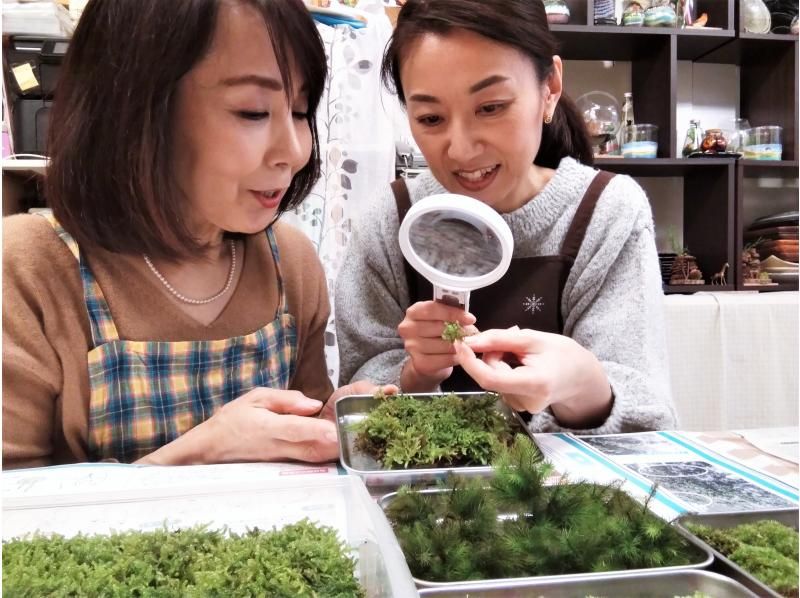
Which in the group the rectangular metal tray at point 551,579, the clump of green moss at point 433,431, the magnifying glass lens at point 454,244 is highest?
the magnifying glass lens at point 454,244

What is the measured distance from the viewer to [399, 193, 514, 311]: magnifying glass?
0.87 metres

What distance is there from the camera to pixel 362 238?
1.31m

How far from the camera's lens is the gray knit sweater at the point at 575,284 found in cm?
112

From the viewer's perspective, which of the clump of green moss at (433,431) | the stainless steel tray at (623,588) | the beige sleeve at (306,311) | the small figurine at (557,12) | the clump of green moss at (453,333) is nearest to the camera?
the stainless steel tray at (623,588)

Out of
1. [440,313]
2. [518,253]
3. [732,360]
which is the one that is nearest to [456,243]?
[440,313]

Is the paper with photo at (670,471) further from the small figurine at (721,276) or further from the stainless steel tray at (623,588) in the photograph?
the small figurine at (721,276)

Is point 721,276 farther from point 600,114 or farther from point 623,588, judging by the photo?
point 623,588

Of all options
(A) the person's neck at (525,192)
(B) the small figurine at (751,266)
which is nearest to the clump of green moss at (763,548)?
(A) the person's neck at (525,192)

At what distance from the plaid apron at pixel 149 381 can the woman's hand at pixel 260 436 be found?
11 centimetres

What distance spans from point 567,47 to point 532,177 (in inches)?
57.4

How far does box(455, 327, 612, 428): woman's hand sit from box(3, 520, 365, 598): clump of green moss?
13.4 inches

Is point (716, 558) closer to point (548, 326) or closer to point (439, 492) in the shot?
point (439, 492)

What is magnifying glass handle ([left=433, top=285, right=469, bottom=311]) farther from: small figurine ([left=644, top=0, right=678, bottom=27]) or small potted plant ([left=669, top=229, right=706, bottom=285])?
small figurine ([left=644, top=0, right=678, bottom=27])

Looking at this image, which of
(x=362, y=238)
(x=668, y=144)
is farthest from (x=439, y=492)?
(x=668, y=144)
